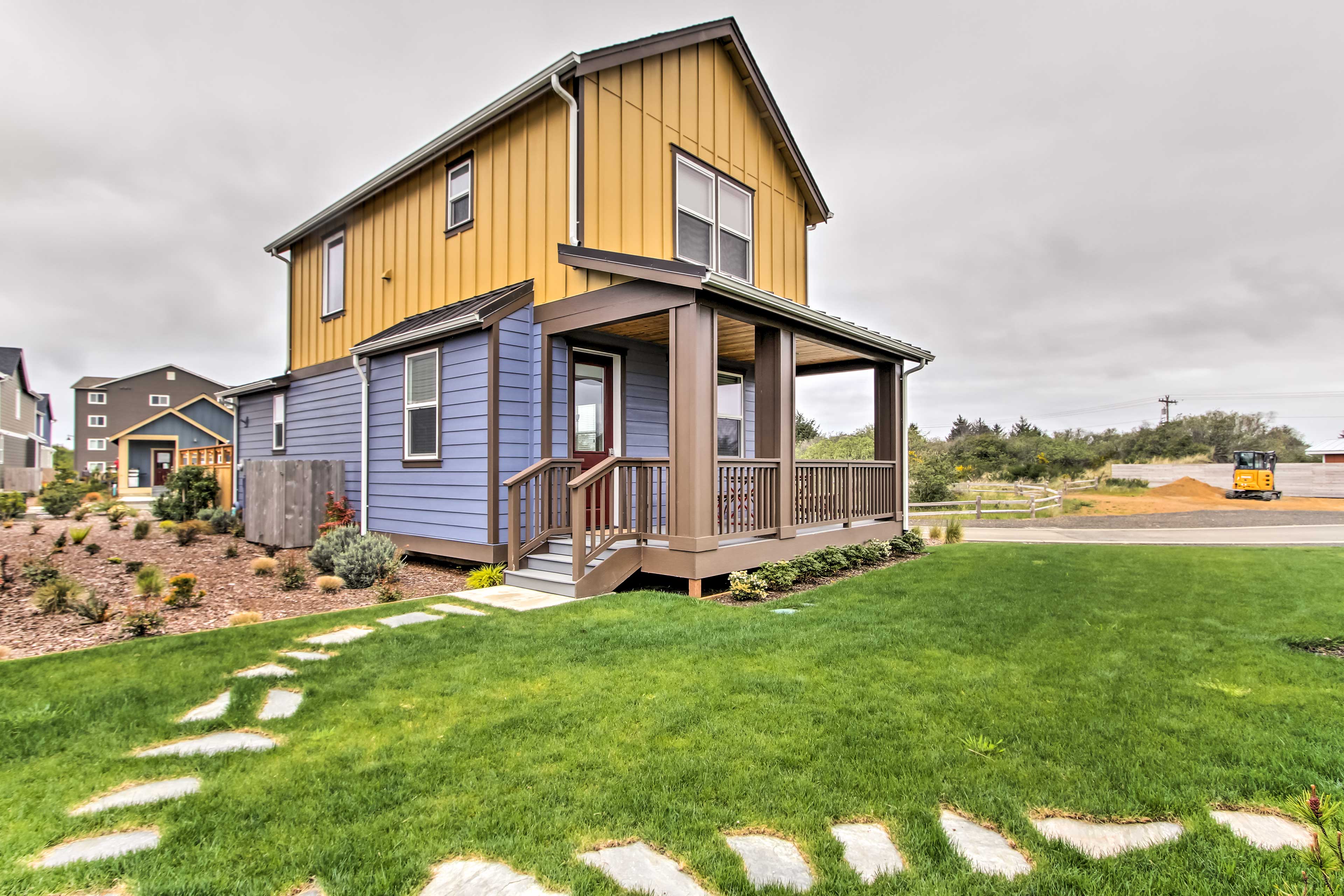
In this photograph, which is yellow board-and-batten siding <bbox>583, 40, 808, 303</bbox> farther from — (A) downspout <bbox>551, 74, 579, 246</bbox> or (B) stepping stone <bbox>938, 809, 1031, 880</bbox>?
(B) stepping stone <bbox>938, 809, 1031, 880</bbox>

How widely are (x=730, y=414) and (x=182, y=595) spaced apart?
288 inches

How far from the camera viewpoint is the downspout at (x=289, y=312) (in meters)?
12.3

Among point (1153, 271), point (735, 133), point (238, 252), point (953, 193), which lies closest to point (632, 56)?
Answer: point (735, 133)

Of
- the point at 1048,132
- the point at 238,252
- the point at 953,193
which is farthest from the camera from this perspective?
the point at 238,252

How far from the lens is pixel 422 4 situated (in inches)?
413

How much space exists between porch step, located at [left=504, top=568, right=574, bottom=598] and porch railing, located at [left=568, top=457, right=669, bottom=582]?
0.54 feet

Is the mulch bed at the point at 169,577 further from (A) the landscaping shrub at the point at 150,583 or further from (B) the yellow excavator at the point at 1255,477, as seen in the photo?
(B) the yellow excavator at the point at 1255,477

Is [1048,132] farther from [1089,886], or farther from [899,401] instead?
[1089,886]

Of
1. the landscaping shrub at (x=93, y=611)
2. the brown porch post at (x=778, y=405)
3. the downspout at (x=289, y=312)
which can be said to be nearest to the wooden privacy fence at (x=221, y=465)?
the downspout at (x=289, y=312)

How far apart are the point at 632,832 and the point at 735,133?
9.75 metres

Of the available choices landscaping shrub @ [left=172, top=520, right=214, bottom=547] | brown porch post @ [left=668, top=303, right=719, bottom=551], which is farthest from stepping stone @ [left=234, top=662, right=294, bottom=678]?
landscaping shrub @ [left=172, top=520, right=214, bottom=547]

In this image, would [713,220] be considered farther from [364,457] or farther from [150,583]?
[150,583]

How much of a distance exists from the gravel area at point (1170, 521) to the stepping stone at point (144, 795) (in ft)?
59.3

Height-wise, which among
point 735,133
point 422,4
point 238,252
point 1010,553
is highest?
point 422,4
